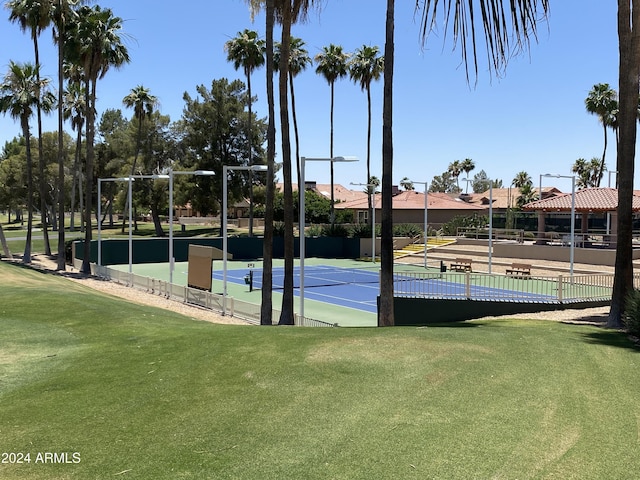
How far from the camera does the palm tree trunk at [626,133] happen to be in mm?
15914

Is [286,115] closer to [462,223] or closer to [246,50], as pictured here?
[246,50]

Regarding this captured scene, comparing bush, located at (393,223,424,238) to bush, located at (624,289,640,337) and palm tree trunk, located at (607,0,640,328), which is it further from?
bush, located at (624,289,640,337)

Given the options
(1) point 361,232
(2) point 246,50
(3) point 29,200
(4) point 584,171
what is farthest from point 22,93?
(4) point 584,171

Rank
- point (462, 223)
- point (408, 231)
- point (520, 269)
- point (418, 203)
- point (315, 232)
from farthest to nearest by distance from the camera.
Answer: point (418, 203) < point (462, 223) < point (315, 232) < point (408, 231) < point (520, 269)

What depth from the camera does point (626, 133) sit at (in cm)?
1612

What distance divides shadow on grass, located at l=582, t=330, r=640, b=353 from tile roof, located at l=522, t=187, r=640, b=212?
36.0m

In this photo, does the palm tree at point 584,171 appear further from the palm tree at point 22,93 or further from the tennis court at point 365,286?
the palm tree at point 22,93

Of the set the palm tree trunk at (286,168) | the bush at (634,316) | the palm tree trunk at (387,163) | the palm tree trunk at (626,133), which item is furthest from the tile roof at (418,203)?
the bush at (634,316)

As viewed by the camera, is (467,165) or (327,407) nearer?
(327,407)

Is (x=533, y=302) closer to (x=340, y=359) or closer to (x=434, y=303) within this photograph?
(x=434, y=303)

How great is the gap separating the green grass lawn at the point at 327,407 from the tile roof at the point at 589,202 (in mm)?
38880

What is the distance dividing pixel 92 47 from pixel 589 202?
1489 inches

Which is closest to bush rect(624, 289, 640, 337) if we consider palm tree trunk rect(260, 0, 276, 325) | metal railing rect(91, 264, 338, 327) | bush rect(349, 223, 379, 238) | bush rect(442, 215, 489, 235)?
metal railing rect(91, 264, 338, 327)

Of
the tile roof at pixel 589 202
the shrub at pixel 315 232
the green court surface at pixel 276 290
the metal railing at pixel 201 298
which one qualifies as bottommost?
the green court surface at pixel 276 290
